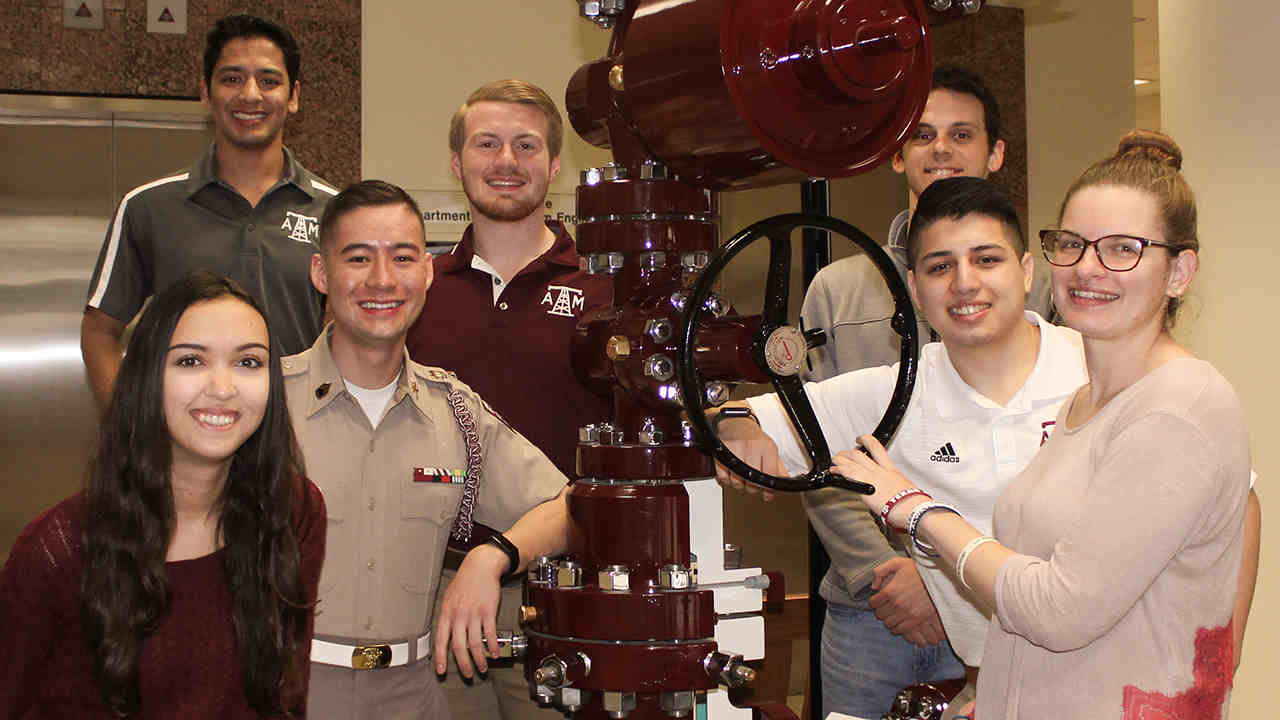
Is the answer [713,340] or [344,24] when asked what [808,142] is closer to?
[713,340]

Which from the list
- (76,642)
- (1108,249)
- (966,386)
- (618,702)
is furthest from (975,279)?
(76,642)

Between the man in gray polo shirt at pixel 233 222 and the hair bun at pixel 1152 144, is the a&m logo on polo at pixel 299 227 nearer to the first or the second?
the man in gray polo shirt at pixel 233 222

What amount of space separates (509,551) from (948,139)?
1441mm

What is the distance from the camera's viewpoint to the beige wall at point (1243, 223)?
3.31 meters

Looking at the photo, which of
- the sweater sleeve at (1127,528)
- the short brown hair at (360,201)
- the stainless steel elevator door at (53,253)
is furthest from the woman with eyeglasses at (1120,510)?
the stainless steel elevator door at (53,253)

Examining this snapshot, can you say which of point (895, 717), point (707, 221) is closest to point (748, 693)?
point (895, 717)

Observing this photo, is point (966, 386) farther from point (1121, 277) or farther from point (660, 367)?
point (660, 367)

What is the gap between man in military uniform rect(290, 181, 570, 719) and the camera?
228cm

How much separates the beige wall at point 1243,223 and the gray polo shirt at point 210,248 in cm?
246

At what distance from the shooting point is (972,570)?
1.70 m

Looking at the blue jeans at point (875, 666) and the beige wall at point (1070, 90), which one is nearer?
the blue jeans at point (875, 666)

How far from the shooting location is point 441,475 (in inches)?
94.3

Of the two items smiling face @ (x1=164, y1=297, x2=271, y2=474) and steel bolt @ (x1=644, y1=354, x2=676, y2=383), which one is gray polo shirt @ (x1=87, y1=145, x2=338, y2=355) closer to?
smiling face @ (x1=164, y1=297, x2=271, y2=474)

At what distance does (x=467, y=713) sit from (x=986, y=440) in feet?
3.95
